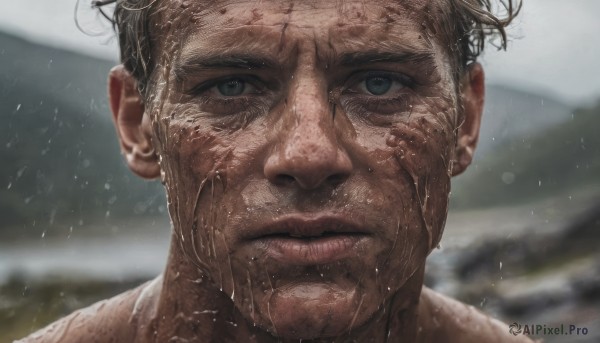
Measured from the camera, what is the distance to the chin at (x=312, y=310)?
2268mm

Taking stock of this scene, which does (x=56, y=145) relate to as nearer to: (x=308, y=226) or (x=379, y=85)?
(x=379, y=85)

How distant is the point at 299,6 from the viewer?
244 cm

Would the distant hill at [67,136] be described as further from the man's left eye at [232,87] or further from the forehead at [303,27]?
the man's left eye at [232,87]

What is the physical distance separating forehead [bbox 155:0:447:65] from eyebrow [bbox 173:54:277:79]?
2 centimetres

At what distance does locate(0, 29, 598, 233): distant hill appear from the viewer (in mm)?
8750

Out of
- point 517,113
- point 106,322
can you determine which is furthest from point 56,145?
point 106,322

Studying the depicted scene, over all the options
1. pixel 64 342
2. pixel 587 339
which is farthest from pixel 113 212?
pixel 64 342

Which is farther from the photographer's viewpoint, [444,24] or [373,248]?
[444,24]

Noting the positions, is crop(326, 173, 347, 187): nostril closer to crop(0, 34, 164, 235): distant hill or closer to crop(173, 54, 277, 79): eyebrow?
crop(173, 54, 277, 79): eyebrow

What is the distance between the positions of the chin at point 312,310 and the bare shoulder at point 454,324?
36.4 inches

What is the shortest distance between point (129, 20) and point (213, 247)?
3.02ft

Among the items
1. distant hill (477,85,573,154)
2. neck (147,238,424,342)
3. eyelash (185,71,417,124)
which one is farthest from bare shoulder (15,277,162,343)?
distant hill (477,85,573,154)

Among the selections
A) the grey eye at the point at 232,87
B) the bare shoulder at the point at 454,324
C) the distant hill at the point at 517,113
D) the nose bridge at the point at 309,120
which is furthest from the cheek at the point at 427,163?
the distant hill at the point at 517,113

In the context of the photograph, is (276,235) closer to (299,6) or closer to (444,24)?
(299,6)
